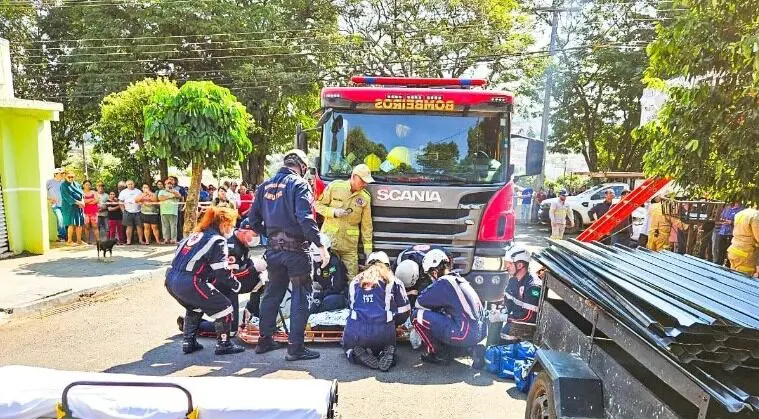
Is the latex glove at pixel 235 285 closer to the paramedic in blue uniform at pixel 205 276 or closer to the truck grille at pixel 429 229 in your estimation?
the paramedic in blue uniform at pixel 205 276

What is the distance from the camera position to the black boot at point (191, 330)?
569cm

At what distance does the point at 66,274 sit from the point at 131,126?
707cm

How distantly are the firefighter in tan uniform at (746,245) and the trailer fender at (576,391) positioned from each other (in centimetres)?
526

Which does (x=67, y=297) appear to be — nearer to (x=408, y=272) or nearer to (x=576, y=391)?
(x=408, y=272)

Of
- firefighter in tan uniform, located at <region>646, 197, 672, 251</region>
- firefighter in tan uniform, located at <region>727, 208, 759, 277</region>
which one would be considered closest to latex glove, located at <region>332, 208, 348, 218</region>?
firefighter in tan uniform, located at <region>727, 208, 759, 277</region>

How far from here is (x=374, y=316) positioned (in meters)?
5.35

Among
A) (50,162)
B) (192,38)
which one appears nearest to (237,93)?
(192,38)

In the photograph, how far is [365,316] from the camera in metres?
5.38

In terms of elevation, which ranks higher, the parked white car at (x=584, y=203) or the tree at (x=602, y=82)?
the tree at (x=602, y=82)

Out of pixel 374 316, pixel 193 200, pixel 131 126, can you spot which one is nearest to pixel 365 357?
pixel 374 316

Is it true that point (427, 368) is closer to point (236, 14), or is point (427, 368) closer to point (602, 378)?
point (602, 378)

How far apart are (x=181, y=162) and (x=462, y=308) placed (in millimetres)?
8846

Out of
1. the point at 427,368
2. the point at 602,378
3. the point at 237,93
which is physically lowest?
the point at 427,368

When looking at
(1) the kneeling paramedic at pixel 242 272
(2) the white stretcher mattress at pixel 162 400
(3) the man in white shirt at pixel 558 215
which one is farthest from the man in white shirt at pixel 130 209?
(2) the white stretcher mattress at pixel 162 400
